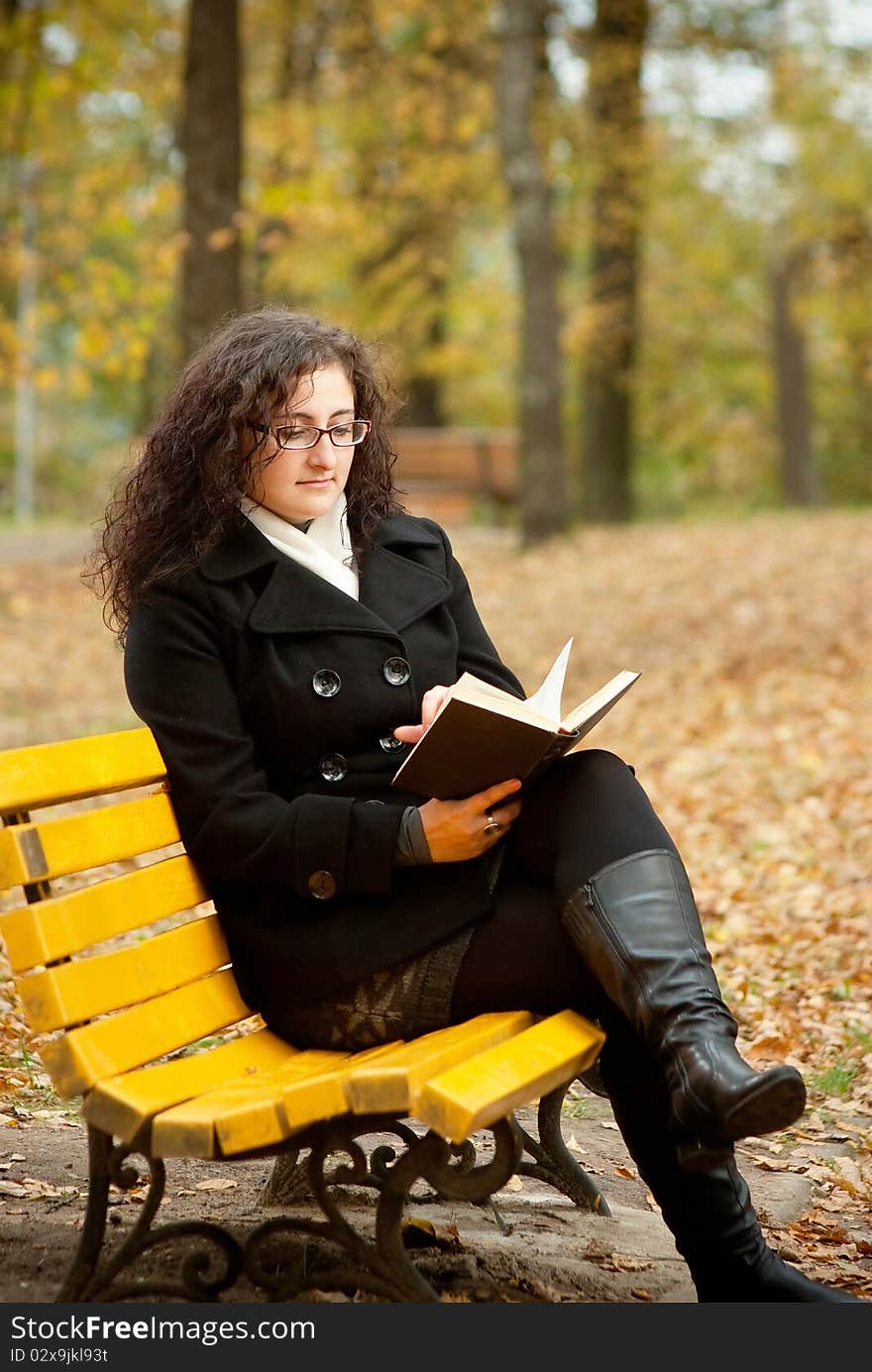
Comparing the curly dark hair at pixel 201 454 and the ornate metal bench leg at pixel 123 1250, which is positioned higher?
the curly dark hair at pixel 201 454

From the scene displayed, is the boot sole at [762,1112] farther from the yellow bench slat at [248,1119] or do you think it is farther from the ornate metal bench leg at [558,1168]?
the ornate metal bench leg at [558,1168]

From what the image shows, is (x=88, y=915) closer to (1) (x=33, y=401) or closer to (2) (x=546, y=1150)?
(2) (x=546, y=1150)

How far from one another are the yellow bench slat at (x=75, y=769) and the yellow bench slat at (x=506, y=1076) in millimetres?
856

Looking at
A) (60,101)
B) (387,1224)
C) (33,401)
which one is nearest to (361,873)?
(387,1224)

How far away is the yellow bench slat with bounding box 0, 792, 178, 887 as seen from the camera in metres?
2.88

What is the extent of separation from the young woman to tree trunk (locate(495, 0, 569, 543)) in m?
10.4

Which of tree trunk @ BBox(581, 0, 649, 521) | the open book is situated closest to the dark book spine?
the open book

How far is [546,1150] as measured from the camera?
3.71 metres

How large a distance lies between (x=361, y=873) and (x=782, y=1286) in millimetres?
1048

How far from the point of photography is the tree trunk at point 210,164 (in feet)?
35.6

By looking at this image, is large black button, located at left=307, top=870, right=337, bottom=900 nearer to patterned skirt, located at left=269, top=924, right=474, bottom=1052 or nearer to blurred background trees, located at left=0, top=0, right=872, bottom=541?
patterned skirt, located at left=269, top=924, right=474, bottom=1052

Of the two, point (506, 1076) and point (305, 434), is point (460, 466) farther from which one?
point (506, 1076)

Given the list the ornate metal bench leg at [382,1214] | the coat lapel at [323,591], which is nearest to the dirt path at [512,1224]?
the ornate metal bench leg at [382,1214]

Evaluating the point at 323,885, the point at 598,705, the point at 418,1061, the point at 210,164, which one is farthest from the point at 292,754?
the point at 210,164
